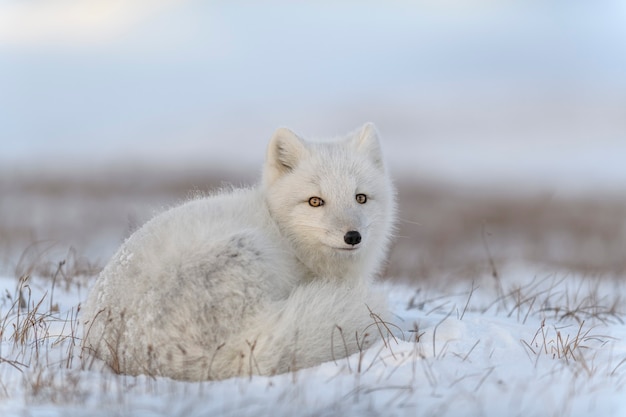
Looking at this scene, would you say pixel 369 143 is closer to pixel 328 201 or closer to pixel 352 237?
pixel 328 201

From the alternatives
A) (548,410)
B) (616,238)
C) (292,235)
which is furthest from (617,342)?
(616,238)

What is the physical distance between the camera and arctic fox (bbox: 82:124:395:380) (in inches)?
139

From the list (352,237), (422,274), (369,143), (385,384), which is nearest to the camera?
(385,384)

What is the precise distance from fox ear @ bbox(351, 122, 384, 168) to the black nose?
899mm

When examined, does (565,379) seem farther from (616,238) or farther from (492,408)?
(616,238)

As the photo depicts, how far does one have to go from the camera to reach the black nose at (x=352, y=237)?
429 cm

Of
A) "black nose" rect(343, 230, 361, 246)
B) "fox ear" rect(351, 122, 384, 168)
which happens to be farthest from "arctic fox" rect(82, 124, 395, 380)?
"fox ear" rect(351, 122, 384, 168)

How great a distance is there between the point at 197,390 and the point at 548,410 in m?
1.58

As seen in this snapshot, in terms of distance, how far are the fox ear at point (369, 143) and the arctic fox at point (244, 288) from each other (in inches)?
14.5

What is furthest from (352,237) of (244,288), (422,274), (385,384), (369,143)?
(422,274)

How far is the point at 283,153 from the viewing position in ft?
15.9

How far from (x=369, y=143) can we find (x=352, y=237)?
1024 mm

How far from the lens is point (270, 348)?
3492 mm

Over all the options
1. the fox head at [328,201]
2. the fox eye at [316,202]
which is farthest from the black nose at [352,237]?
the fox eye at [316,202]
